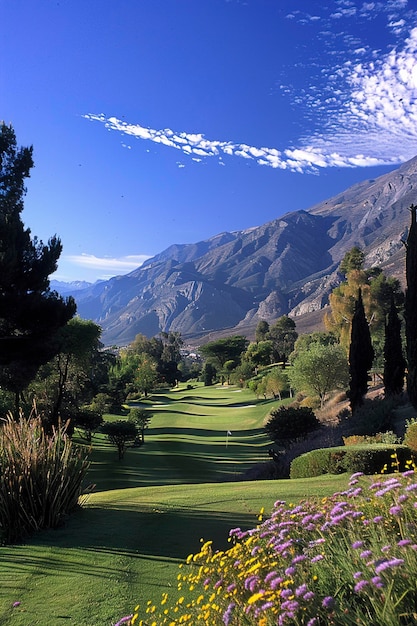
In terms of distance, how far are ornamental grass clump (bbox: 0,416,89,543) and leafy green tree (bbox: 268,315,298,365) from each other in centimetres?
7610

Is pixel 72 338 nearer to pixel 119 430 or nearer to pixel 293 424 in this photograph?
pixel 119 430

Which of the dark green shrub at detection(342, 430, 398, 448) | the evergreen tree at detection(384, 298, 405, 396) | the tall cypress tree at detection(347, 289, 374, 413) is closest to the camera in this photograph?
the dark green shrub at detection(342, 430, 398, 448)

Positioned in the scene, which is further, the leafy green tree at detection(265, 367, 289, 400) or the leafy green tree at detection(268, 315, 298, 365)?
the leafy green tree at detection(268, 315, 298, 365)

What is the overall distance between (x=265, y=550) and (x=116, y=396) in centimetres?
5351

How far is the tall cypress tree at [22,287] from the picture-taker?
55.6ft

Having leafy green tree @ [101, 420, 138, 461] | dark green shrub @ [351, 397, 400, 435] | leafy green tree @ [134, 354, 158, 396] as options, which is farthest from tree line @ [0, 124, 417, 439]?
leafy green tree @ [134, 354, 158, 396]

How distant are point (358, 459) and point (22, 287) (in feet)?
43.3

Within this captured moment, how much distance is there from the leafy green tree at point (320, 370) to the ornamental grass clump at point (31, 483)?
30.9 m

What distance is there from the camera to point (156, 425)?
154ft

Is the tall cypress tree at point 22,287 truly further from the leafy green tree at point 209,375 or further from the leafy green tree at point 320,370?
the leafy green tree at point 209,375

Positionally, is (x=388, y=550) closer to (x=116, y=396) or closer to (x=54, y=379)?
(x=54, y=379)

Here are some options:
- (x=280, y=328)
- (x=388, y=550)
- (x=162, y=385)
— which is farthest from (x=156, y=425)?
(x=280, y=328)

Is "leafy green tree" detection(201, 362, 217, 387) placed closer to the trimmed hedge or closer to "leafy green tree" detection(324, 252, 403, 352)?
"leafy green tree" detection(324, 252, 403, 352)

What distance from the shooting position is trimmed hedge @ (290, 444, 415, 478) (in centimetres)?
1033
